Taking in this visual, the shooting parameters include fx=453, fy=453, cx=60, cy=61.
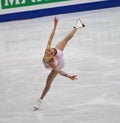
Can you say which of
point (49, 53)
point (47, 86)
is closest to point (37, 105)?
point (47, 86)

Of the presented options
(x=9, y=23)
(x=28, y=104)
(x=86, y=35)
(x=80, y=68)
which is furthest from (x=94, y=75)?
(x=9, y=23)

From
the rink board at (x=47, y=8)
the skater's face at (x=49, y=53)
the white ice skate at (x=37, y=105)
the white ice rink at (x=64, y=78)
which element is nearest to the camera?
the skater's face at (x=49, y=53)

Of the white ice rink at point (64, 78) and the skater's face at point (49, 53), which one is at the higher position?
the skater's face at point (49, 53)

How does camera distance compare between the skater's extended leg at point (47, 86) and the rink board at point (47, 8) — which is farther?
the rink board at point (47, 8)

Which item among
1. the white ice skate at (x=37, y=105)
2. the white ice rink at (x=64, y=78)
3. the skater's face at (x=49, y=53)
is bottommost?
the white ice rink at (x=64, y=78)

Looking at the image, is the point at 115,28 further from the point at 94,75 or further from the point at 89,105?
the point at 89,105

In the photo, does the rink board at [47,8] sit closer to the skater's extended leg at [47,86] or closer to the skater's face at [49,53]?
the skater's extended leg at [47,86]

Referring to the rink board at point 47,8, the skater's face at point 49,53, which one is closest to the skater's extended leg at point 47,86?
the skater's face at point 49,53

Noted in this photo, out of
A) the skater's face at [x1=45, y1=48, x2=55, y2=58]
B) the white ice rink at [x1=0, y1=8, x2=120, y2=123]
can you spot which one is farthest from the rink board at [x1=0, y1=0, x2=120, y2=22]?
the skater's face at [x1=45, y1=48, x2=55, y2=58]

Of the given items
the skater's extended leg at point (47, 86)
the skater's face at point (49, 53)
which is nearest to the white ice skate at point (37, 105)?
the skater's extended leg at point (47, 86)

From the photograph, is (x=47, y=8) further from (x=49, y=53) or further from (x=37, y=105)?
(x=49, y=53)

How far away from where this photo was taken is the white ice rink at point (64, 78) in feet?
15.9

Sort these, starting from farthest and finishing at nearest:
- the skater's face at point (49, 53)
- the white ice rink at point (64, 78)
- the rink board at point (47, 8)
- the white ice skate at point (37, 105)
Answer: the rink board at point (47, 8)
the white ice skate at point (37, 105)
the white ice rink at point (64, 78)
the skater's face at point (49, 53)

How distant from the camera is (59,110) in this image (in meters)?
4.98
